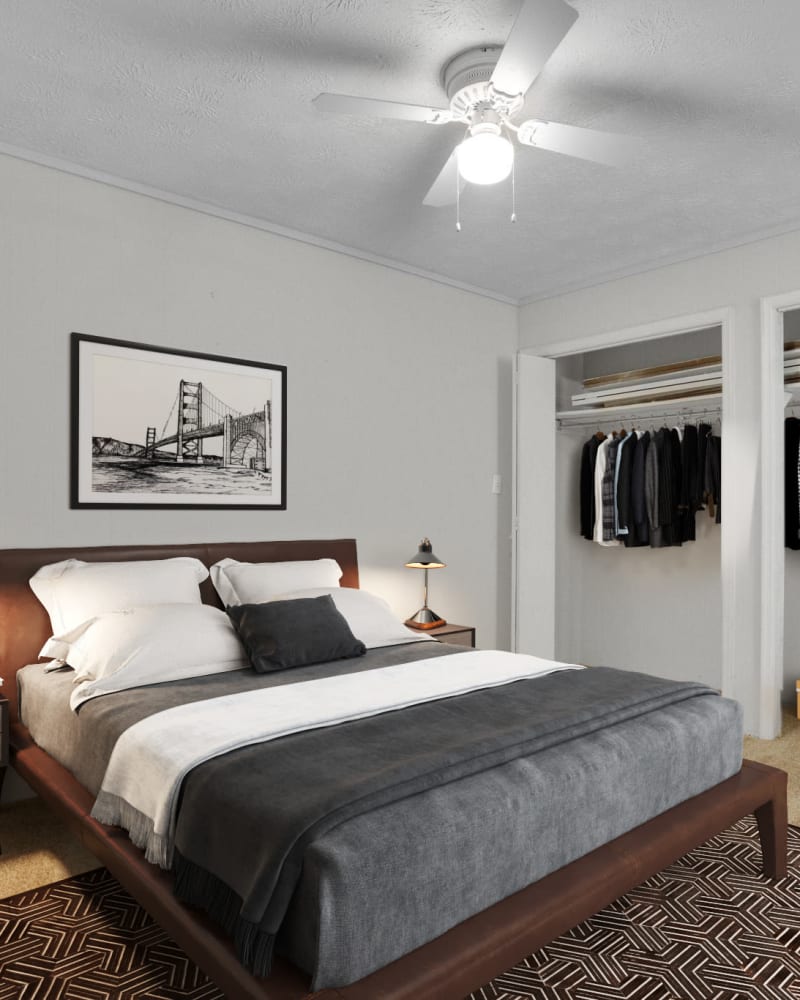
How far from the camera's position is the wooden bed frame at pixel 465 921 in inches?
57.7

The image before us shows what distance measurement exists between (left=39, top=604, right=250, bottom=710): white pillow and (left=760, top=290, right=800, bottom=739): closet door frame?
8.99ft

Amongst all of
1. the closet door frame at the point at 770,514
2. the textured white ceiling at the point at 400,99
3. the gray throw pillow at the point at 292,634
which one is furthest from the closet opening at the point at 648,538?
the gray throw pillow at the point at 292,634

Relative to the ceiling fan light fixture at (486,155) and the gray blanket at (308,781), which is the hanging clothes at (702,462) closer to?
the gray blanket at (308,781)

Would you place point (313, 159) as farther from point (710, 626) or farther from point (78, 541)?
point (710, 626)

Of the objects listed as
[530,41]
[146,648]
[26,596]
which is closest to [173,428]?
[26,596]

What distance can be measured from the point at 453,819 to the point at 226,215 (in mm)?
3117

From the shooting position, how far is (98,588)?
2.96 m

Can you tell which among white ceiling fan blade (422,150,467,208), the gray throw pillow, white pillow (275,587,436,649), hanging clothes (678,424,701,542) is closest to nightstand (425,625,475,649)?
white pillow (275,587,436,649)

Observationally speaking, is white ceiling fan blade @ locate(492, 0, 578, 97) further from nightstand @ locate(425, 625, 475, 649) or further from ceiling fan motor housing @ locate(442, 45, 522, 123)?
nightstand @ locate(425, 625, 475, 649)

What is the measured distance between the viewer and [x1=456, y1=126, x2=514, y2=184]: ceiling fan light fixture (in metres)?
2.29

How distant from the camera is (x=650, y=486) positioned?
475 centimetres

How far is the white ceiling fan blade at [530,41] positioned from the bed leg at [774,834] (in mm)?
2402

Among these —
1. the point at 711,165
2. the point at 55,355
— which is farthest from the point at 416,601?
the point at 711,165

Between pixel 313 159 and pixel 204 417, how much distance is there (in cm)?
129
